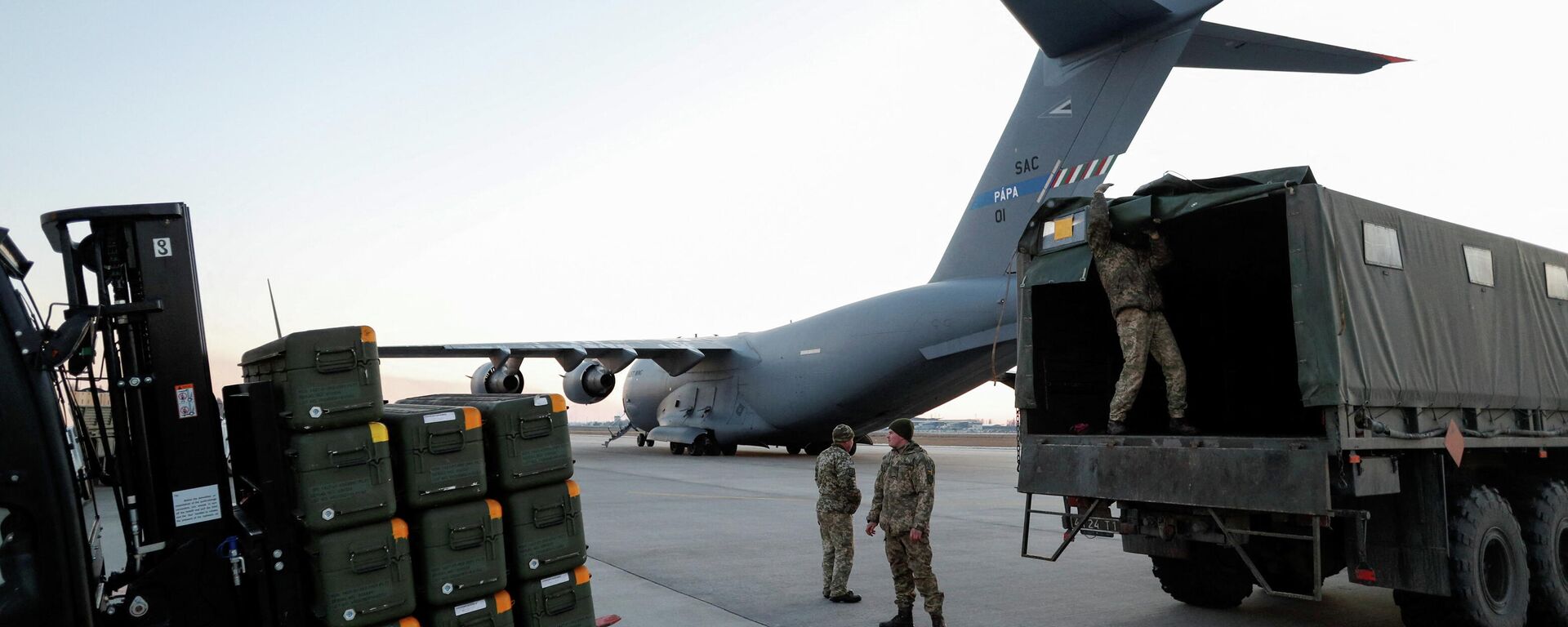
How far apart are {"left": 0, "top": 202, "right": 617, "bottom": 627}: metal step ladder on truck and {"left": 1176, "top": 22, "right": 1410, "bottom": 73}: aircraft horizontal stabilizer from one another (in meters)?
14.5

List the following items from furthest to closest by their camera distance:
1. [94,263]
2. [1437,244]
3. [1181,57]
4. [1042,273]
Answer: [1181,57] < [1042,273] < [1437,244] < [94,263]

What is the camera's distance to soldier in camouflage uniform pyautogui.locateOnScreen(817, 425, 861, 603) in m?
8.22

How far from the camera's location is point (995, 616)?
299 inches

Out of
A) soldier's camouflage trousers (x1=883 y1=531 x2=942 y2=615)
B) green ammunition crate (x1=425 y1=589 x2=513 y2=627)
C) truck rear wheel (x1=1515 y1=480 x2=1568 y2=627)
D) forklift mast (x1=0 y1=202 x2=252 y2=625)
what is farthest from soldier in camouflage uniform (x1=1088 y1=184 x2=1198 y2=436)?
forklift mast (x1=0 y1=202 x2=252 y2=625)

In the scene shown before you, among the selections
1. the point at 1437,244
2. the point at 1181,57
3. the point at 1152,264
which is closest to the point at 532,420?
the point at 1152,264

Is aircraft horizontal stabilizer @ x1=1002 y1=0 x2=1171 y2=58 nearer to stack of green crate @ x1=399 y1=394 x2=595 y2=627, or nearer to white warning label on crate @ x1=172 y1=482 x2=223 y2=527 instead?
stack of green crate @ x1=399 y1=394 x2=595 y2=627

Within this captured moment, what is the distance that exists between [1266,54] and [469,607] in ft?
50.5

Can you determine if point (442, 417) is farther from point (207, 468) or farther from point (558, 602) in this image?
point (558, 602)

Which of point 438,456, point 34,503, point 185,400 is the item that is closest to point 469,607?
point 438,456

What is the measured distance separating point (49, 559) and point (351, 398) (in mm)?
1276

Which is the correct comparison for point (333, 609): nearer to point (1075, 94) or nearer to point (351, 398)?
point (351, 398)

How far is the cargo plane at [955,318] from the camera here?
1612cm

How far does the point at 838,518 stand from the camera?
824 cm

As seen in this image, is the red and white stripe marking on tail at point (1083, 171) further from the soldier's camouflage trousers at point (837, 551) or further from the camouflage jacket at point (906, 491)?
the camouflage jacket at point (906, 491)
